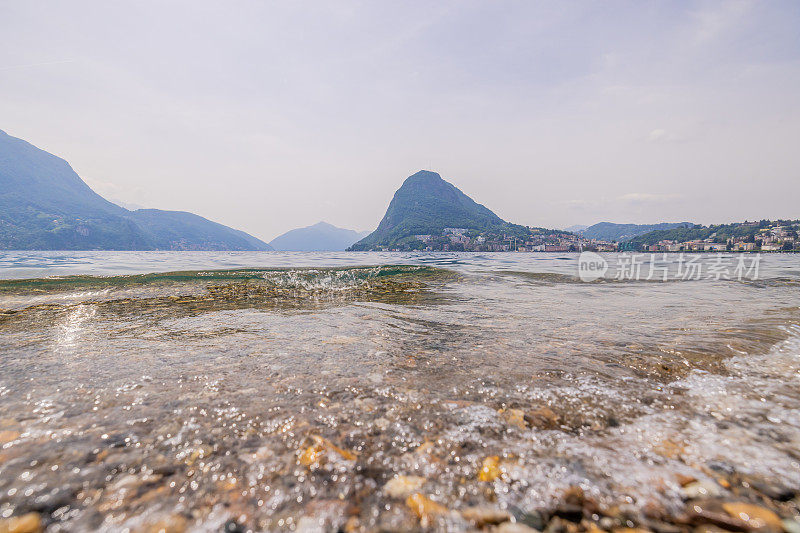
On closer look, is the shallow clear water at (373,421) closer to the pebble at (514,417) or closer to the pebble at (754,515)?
the pebble at (514,417)

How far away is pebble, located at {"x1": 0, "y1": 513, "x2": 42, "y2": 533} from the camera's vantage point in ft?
6.86

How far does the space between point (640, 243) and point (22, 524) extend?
23565 centimetres

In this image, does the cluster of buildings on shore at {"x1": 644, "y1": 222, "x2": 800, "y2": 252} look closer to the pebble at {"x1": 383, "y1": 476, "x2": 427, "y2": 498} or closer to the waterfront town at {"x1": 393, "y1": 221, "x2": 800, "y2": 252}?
the waterfront town at {"x1": 393, "y1": 221, "x2": 800, "y2": 252}

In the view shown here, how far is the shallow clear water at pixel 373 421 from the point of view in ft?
7.98

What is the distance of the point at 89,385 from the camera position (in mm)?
4617

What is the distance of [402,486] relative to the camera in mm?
2596

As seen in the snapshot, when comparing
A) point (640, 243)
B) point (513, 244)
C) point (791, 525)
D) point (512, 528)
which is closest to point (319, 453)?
point (512, 528)

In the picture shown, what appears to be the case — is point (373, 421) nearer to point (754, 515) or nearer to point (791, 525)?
point (754, 515)

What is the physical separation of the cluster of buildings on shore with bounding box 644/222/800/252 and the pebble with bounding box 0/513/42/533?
190842 mm

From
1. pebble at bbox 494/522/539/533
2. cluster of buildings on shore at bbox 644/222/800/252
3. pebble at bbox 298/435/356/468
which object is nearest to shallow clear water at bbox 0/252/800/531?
pebble at bbox 298/435/356/468

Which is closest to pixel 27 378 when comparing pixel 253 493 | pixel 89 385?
pixel 89 385

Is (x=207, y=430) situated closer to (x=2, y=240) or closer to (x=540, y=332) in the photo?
(x=540, y=332)

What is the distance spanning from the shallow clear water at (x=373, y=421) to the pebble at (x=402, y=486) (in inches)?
1.0

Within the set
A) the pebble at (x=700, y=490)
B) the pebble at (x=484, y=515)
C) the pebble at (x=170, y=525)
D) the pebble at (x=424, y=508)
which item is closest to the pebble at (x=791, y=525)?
the pebble at (x=700, y=490)
